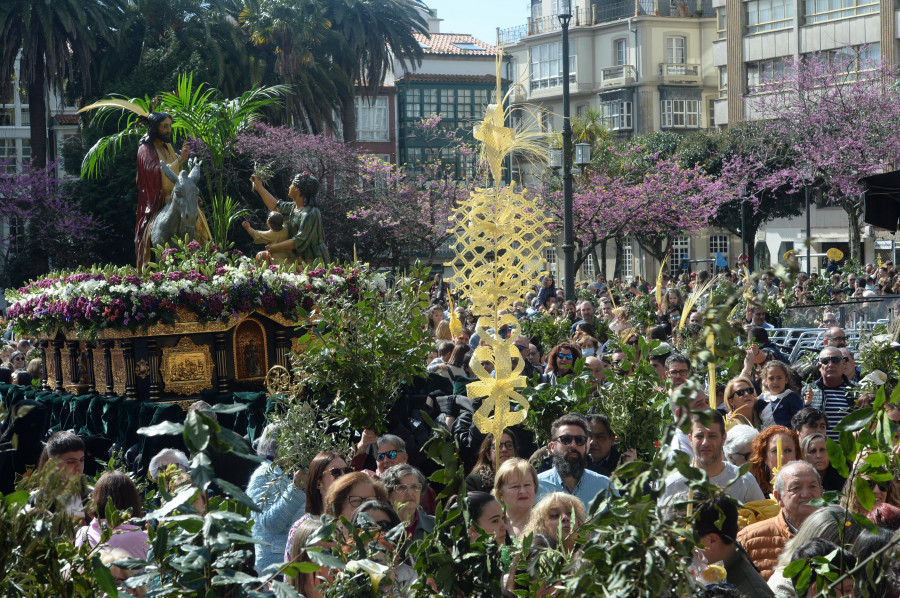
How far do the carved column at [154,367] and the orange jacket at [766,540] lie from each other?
8004 mm

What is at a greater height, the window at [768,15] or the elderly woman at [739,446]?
the window at [768,15]

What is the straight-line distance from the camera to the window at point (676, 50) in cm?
6475

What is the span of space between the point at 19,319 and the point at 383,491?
9.51m

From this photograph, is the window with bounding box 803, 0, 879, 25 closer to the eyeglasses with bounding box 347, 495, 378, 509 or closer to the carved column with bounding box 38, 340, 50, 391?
the carved column with bounding box 38, 340, 50, 391

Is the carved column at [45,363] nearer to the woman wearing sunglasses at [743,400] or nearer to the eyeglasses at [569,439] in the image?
the woman wearing sunglasses at [743,400]

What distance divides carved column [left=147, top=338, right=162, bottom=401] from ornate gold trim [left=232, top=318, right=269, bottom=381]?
0.82 metres

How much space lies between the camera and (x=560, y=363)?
1028cm

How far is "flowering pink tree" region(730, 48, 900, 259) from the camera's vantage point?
3534 centimetres

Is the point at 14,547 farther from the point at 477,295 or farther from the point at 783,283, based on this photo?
the point at 477,295

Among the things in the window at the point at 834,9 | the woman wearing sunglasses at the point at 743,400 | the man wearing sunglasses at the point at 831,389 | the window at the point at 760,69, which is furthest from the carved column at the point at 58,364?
the window at the point at 834,9

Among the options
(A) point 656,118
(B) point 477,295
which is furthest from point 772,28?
(B) point 477,295

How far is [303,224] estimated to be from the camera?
1436cm

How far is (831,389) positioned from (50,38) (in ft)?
103

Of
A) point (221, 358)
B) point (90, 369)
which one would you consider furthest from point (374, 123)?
point (221, 358)
